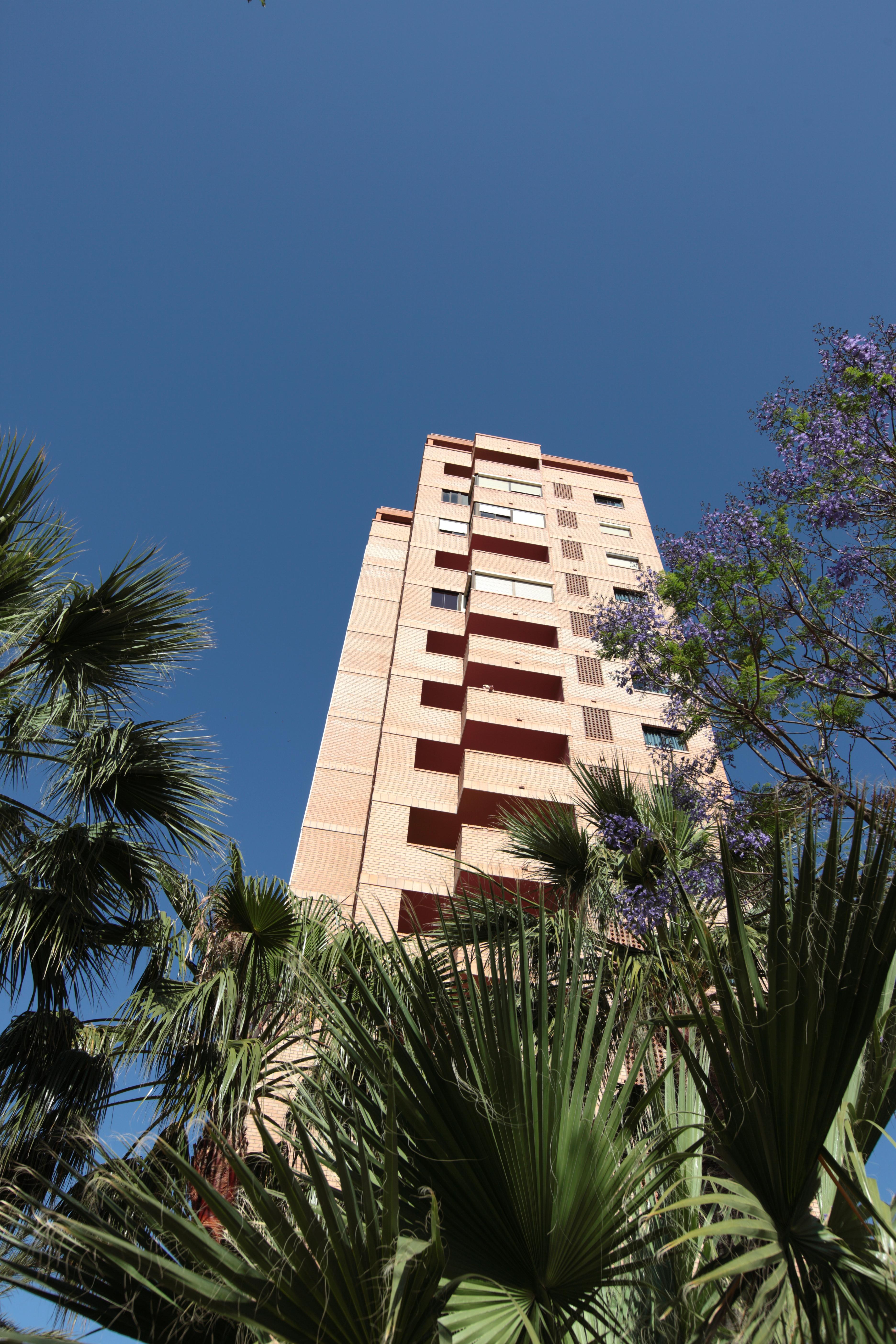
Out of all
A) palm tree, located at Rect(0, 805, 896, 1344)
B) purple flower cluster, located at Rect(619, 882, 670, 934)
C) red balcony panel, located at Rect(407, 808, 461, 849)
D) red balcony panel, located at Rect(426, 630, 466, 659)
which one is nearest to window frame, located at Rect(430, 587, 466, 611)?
red balcony panel, located at Rect(426, 630, 466, 659)

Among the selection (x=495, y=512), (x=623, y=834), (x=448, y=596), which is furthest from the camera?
(x=495, y=512)

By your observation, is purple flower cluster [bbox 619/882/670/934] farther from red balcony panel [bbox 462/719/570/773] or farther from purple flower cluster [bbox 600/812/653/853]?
red balcony panel [bbox 462/719/570/773]

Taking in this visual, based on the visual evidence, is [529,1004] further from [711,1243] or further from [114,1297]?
[114,1297]

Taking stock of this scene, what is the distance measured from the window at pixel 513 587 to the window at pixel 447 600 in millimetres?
774

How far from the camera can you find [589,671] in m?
21.7

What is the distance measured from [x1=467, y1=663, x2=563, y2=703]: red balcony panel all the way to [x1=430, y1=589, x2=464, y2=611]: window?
3135 mm

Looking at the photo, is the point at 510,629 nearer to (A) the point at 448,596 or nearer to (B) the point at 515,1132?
(A) the point at 448,596

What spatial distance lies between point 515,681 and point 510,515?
25.8 feet

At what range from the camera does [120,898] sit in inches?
246

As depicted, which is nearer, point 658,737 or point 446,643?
point 658,737

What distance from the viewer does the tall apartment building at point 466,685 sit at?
17594 millimetres

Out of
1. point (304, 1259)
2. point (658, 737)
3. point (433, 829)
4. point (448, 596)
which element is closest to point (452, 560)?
point (448, 596)

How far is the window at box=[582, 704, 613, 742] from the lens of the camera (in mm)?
20172

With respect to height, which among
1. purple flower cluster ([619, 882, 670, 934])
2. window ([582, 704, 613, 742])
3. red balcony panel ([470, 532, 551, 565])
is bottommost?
purple flower cluster ([619, 882, 670, 934])
